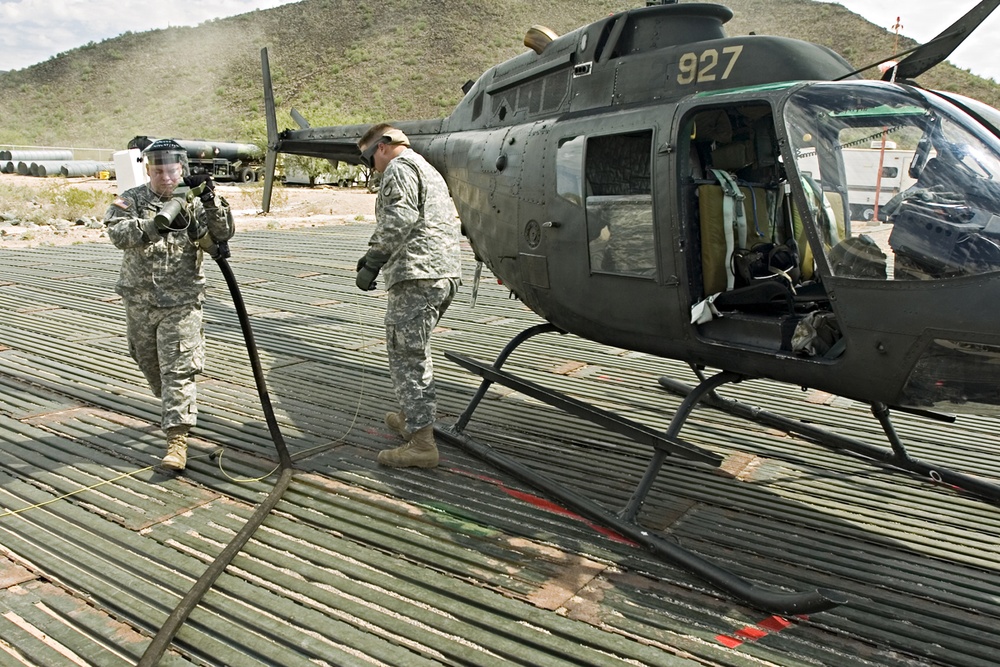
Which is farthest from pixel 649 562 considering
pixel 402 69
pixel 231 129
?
pixel 402 69

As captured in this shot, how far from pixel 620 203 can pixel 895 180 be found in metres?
1.30

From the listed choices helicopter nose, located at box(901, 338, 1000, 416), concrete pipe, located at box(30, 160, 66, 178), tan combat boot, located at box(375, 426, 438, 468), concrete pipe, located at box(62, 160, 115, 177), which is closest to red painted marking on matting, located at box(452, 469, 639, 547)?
tan combat boot, located at box(375, 426, 438, 468)

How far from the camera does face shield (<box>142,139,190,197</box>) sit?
4.63 metres

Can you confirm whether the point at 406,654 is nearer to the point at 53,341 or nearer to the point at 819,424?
the point at 819,424

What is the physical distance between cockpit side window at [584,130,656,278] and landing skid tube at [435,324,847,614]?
79 centimetres

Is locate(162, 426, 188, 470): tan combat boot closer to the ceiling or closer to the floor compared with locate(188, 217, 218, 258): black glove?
closer to the floor

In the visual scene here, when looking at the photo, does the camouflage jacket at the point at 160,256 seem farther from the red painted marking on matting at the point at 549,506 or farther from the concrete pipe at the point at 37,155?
the concrete pipe at the point at 37,155

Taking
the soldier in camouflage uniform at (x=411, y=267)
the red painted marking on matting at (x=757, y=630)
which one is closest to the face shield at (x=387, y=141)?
the soldier in camouflage uniform at (x=411, y=267)

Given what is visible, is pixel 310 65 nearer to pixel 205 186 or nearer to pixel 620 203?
pixel 205 186

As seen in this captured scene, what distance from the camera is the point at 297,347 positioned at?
7.73 metres

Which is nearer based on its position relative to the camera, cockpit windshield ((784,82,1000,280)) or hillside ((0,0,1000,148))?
cockpit windshield ((784,82,1000,280))

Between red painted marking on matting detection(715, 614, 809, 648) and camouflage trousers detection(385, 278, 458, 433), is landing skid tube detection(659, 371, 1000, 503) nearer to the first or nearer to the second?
red painted marking on matting detection(715, 614, 809, 648)

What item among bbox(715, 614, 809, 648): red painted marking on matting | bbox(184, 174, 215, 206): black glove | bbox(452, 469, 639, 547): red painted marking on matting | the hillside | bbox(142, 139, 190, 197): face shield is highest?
the hillside

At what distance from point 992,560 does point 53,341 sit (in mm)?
7920
